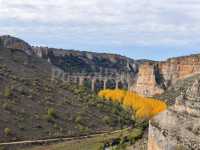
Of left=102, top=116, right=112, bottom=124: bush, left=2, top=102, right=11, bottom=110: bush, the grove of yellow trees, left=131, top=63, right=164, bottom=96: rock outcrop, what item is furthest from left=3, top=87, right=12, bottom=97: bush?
left=131, top=63, right=164, bottom=96: rock outcrop

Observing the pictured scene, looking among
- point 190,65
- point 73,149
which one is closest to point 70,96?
point 73,149

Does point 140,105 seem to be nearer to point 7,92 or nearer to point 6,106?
point 7,92

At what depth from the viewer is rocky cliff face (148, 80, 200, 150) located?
65.9 ft

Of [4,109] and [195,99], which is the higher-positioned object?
[195,99]

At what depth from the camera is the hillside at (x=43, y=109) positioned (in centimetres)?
6762

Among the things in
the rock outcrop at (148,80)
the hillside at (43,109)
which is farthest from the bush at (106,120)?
the rock outcrop at (148,80)

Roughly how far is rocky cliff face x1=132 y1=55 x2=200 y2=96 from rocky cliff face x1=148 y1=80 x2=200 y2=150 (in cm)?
13608

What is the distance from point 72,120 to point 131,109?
1217 inches

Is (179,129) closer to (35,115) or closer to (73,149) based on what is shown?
(73,149)

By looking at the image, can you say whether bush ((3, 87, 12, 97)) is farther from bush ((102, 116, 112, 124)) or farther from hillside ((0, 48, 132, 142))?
bush ((102, 116, 112, 124))

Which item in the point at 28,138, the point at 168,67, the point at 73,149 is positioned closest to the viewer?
the point at 73,149

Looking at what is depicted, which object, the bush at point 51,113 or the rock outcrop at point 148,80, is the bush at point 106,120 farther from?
the rock outcrop at point 148,80

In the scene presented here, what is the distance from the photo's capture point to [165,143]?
20703 millimetres

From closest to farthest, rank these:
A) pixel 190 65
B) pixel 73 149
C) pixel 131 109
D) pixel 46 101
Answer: pixel 73 149 < pixel 46 101 < pixel 131 109 < pixel 190 65
